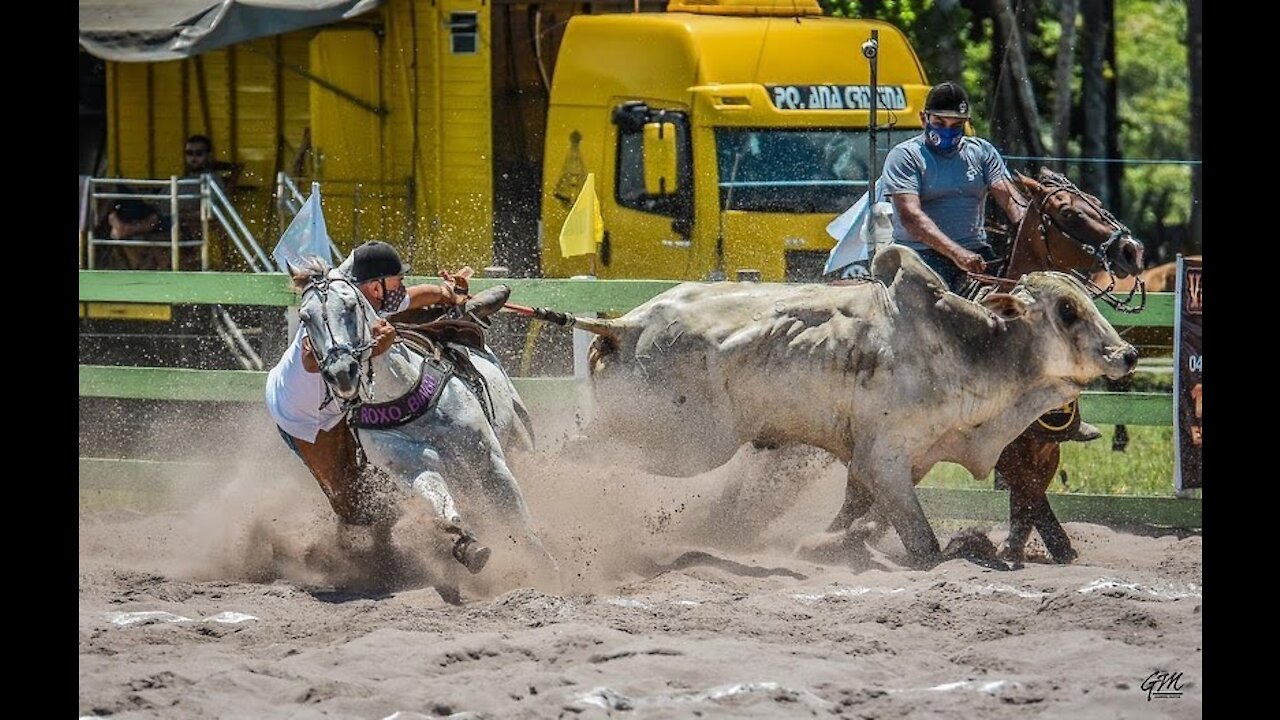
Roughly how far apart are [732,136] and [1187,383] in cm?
402

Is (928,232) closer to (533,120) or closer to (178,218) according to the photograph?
(533,120)

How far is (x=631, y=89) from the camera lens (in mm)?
13508

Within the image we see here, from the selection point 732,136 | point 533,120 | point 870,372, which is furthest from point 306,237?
point 533,120

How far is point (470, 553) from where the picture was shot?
303 inches

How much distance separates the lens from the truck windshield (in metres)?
13.0

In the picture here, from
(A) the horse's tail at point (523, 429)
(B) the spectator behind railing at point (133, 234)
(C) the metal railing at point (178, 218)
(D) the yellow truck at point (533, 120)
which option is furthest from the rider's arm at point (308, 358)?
(B) the spectator behind railing at point (133, 234)

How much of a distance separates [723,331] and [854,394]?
0.69 metres

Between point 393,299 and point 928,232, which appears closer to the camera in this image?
point 393,299

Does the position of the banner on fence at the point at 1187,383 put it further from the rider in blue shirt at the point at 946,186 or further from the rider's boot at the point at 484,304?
the rider's boot at the point at 484,304

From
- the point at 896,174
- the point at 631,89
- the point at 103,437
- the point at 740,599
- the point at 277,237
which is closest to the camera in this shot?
the point at 740,599

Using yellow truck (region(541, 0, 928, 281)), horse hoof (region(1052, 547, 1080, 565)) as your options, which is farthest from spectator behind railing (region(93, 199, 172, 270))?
horse hoof (region(1052, 547, 1080, 565))

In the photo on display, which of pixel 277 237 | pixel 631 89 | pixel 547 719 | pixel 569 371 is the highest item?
pixel 631 89
